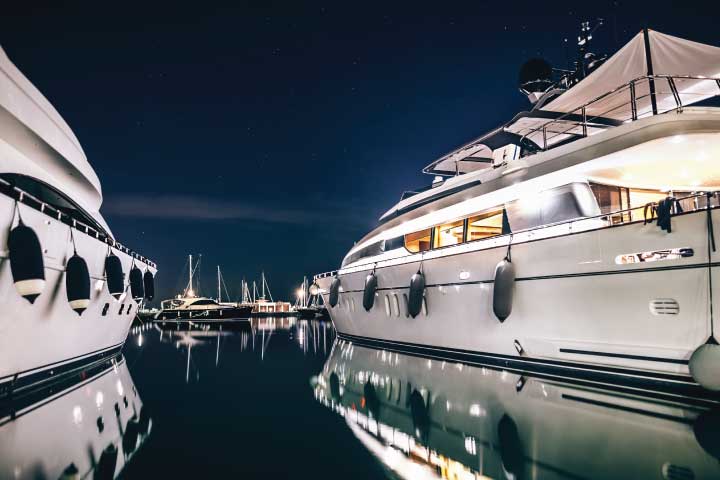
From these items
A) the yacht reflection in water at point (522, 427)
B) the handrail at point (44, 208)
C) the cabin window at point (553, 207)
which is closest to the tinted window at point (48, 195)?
the handrail at point (44, 208)

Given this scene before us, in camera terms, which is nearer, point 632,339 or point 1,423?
point 1,423

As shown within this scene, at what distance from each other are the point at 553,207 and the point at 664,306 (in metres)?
2.25

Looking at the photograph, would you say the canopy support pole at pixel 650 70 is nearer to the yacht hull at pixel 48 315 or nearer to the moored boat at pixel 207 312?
the yacht hull at pixel 48 315

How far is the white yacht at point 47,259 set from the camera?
4.95 metres

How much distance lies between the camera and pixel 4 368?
521 centimetres

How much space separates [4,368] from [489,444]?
5464 millimetres

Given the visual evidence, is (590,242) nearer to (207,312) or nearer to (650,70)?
(650,70)

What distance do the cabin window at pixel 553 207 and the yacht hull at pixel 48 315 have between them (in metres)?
6.97

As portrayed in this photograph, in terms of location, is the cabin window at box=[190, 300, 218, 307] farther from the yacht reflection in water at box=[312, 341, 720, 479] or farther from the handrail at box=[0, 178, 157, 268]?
the yacht reflection in water at box=[312, 341, 720, 479]

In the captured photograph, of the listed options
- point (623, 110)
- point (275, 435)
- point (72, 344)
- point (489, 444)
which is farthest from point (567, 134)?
point (72, 344)

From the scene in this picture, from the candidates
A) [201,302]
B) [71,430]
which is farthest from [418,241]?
[201,302]

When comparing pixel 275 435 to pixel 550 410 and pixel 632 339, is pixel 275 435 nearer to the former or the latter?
pixel 550 410

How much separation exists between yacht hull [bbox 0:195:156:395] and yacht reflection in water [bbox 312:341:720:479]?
372 cm

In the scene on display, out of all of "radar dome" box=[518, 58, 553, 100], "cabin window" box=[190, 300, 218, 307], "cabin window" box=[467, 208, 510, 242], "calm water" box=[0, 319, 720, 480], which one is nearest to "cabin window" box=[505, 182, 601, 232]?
"cabin window" box=[467, 208, 510, 242]
